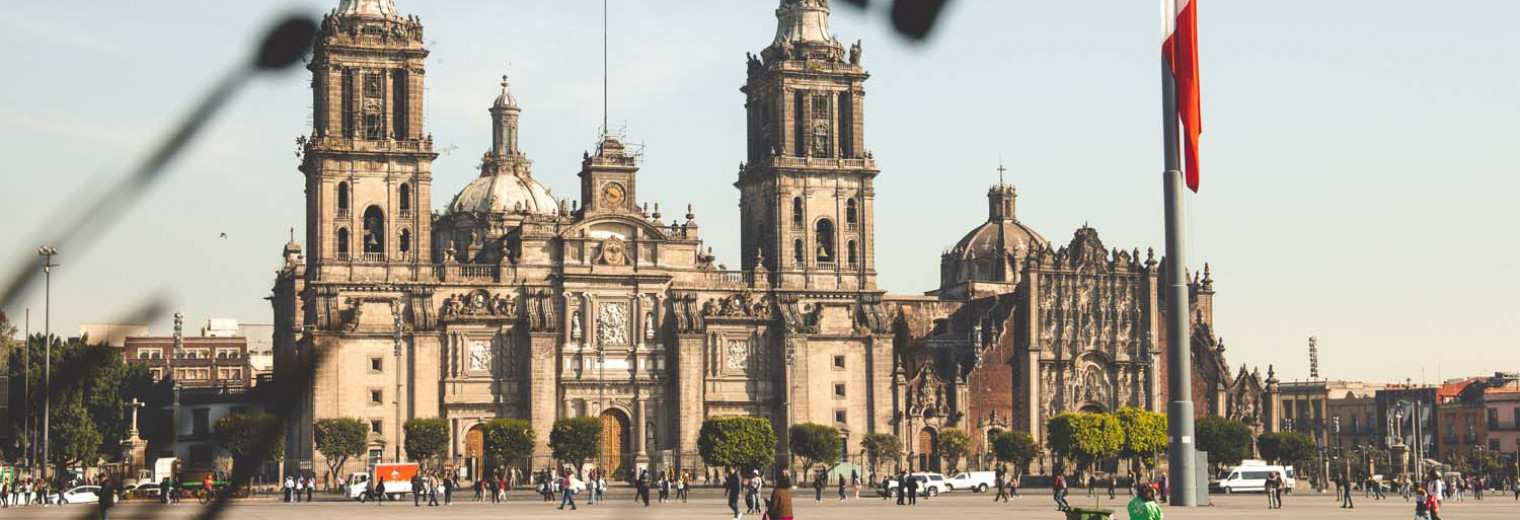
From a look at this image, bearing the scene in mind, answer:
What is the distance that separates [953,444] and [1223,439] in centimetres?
1177

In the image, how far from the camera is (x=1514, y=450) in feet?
393

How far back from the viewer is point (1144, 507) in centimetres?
2345

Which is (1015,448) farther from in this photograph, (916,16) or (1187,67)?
(916,16)

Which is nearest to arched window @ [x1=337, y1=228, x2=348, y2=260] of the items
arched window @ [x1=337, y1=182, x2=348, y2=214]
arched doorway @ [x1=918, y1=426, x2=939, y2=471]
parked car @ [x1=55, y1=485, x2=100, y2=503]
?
arched window @ [x1=337, y1=182, x2=348, y2=214]

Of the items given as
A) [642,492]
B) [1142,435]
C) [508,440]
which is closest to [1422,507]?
[642,492]

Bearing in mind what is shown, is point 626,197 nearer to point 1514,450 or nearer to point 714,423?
point 714,423

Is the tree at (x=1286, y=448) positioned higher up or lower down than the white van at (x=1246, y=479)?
higher up

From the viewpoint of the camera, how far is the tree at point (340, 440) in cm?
8181

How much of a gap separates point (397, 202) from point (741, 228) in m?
17.4

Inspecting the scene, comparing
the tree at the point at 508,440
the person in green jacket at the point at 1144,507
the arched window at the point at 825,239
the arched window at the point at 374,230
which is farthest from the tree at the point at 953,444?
the person in green jacket at the point at 1144,507

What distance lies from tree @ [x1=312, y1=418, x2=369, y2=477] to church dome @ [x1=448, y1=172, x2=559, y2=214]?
2411 cm

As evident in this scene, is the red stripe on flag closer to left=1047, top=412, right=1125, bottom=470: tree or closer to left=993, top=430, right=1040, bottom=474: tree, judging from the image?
left=1047, top=412, right=1125, bottom=470: tree

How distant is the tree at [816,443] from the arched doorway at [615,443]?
7.03 metres

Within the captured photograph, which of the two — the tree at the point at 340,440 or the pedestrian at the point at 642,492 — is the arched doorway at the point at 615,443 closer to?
the tree at the point at 340,440
